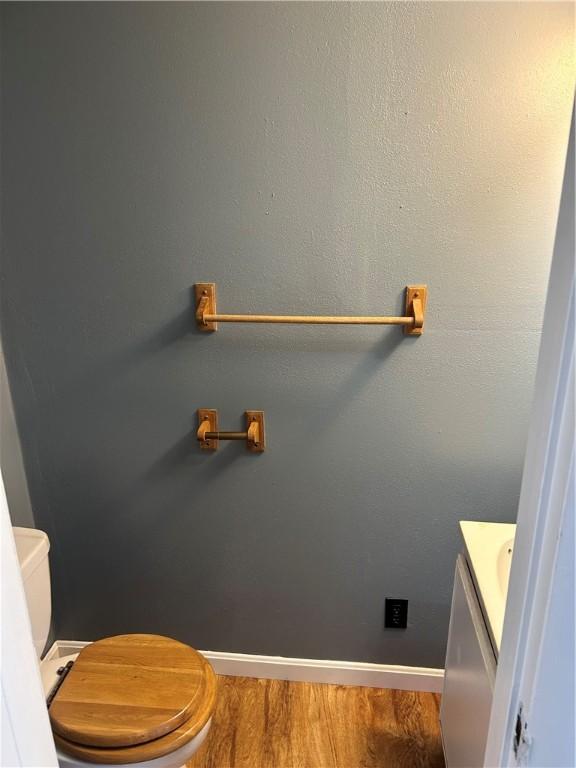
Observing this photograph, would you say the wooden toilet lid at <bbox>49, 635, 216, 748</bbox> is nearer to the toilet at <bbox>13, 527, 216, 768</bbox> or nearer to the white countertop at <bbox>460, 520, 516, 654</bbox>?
Answer: the toilet at <bbox>13, 527, 216, 768</bbox>

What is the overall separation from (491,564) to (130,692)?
91 centimetres

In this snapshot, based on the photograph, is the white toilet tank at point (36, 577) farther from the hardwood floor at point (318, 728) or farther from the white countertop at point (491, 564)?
the white countertop at point (491, 564)

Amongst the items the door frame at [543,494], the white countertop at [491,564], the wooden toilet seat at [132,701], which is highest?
the door frame at [543,494]

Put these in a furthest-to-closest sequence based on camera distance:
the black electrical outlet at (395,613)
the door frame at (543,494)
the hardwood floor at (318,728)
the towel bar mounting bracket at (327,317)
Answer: the black electrical outlet at (395,613)
the hardwood floor at (318,728)
the towel bar mounting bracket at (327,317)
the door frame at (543,494)

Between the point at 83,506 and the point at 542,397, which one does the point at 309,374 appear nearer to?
the point at 83,506

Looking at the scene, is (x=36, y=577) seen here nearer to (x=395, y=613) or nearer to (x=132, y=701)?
(x=132, y=701)

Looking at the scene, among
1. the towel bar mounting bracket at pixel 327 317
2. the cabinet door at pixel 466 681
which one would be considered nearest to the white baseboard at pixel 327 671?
the cabinet door at pixel 466 681

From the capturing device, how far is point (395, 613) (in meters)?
1.79

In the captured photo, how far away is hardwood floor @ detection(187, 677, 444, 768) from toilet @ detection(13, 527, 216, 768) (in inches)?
17.4

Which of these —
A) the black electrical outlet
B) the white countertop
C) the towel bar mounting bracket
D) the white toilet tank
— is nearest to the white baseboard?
the black electrical outlet

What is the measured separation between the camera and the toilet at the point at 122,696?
1.25 meters

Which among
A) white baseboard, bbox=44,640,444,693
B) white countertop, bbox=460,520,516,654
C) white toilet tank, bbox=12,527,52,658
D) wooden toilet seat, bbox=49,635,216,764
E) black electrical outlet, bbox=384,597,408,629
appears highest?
white countertop, bbox=460,520,516,654

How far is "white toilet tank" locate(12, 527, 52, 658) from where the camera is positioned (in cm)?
146

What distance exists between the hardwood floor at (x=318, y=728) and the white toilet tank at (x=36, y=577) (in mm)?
614
